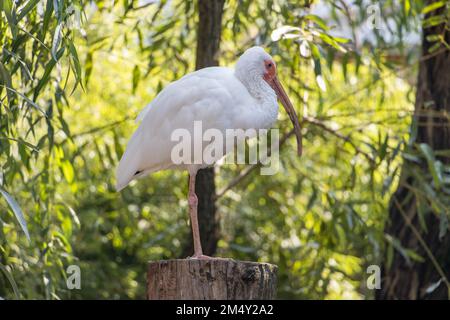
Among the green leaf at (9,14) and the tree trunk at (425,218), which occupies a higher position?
the green leaf at (9,14)

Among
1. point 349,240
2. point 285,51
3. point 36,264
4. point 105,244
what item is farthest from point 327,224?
point 105,244

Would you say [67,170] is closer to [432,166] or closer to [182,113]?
[182,113]

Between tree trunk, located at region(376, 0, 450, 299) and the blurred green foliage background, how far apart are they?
148 mm

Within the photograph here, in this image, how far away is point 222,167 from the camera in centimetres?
646

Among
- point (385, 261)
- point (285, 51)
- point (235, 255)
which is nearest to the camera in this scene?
point (285, 51)

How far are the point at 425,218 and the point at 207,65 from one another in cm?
163

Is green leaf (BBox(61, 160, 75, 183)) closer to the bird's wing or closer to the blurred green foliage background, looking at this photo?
the blurred green foliage background

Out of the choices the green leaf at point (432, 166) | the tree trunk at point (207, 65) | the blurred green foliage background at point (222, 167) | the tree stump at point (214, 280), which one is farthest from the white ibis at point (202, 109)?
the green leaf at point (432, 166)

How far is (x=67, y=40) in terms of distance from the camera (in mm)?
3564

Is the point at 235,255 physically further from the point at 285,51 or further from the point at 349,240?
the point at 285,51

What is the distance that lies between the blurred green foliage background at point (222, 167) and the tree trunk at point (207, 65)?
0.44 ft

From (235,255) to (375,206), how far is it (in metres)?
1.63

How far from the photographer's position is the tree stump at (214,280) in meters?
3.21

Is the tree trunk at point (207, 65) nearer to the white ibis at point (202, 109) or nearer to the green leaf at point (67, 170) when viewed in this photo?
the green leaf at point (67, 170)
